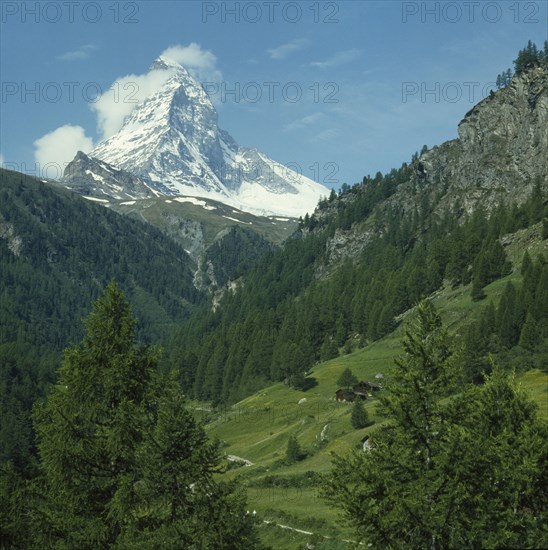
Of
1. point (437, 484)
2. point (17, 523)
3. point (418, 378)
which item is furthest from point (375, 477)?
point (17, 523)

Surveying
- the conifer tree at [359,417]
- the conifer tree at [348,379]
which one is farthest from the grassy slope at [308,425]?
the conifer tree at [348,379]

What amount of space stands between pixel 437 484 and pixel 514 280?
12695 centimetres

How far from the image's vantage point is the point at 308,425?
97000 mm

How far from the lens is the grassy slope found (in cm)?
5269

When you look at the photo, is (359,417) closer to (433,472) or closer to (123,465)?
(433,472)

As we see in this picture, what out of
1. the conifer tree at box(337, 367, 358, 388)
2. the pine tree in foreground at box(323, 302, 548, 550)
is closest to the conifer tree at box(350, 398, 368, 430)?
the conifer tree at box(337, 367, 358, 388)

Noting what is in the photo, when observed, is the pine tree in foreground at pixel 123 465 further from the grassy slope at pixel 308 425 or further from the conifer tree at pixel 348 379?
the conifer tree at pixel 348 379

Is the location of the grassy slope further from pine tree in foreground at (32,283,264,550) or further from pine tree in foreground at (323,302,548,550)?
pine tree in foreground at (32,283,264,550)

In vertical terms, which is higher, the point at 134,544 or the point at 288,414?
the point at 134,544

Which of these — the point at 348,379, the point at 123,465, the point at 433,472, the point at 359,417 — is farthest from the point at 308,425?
the point at 433,472

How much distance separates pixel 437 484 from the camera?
66.3 ft

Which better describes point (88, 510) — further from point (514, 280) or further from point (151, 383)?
point (514, 280)

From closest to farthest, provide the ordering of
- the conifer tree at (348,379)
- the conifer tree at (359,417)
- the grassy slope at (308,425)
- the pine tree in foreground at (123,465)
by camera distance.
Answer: the pine tree in foreground at (123,465) < the grassy slope at (308,425) < the conifer tree at (359,417) < the conifer tree at (348,379)

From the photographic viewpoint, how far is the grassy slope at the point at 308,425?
173 feet
